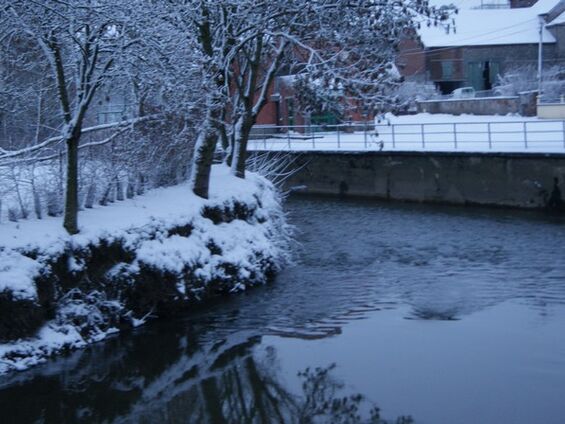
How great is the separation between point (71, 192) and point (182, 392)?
3.88m

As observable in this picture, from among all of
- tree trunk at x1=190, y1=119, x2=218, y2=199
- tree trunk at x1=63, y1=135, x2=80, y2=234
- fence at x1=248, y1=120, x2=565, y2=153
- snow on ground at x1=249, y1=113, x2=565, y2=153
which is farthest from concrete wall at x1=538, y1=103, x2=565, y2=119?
tree trunk at x1=63, y1=135, x2=80, y2=234

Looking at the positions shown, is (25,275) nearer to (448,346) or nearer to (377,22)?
(448,346)

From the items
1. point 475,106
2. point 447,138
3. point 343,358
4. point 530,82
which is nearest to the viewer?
point 343,358

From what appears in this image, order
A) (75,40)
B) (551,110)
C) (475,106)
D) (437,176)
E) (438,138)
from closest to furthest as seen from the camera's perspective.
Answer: (75,40) < (437,176) < (438,138) < (551,110) < (475,106)

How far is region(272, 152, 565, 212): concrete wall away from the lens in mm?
24297

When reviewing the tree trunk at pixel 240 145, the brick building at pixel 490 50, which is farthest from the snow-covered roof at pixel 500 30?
the tree trunk at pixel 240 145

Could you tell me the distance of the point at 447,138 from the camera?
31.6 meters

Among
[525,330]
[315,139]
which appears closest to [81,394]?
[525,330]

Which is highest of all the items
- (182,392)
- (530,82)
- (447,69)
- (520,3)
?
(520,3)

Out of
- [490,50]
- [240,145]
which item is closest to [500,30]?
[490,50]

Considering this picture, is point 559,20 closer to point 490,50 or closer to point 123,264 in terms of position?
point 490,50

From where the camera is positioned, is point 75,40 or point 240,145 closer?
point 75,40

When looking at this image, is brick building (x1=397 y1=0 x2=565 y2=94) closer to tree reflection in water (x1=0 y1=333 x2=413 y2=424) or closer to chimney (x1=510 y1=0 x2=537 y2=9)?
chimney (x1=510 y1=0 x2=537 y2=9)

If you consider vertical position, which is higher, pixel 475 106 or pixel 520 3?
pixel 520 3
